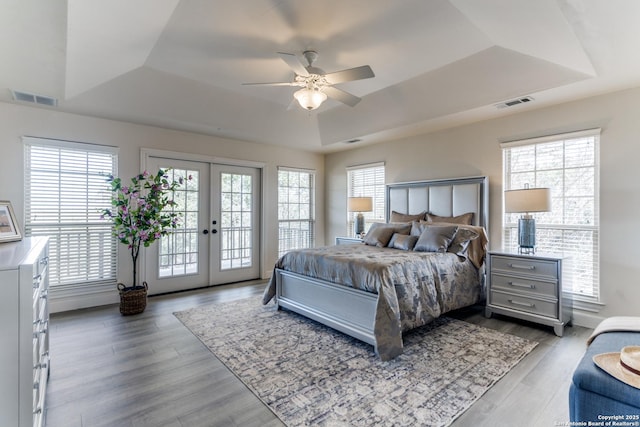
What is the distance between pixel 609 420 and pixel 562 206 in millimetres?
3058

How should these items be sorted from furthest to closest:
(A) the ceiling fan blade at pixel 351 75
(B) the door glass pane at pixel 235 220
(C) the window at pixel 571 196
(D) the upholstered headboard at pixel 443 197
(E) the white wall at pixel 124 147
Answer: (B) the door glass pane at pixel 235 220 < (D) the upholstered headboard at pixel 443 197 < (E) the white wall at pixel 124 147 < (C) the window at pixel 571 196 < (A) the ceiling fan blade at pixel 351 75

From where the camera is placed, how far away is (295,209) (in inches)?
251

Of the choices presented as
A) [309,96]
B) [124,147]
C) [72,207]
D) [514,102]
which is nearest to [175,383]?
[309,96]

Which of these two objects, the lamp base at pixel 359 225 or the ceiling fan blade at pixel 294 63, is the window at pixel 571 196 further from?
the ceiling fan blade at pixel 294 63

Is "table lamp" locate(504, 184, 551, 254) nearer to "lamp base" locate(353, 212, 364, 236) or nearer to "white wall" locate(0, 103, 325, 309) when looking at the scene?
"lamp base" locate(353, 212, 364, 236)

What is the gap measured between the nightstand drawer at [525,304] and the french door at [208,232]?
3.98 meters

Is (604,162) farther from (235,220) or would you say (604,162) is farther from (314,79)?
(235,220)

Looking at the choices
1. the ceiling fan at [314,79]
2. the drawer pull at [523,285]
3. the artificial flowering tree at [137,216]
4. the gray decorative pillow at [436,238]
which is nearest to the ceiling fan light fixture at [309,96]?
the ceiling fan at [314,79]

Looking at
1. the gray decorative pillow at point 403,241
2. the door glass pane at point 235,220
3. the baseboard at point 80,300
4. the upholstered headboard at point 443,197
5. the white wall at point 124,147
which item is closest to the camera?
the white wall at point 124,147

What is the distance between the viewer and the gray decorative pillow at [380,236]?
434cm

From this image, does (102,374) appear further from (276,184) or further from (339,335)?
(276,184)

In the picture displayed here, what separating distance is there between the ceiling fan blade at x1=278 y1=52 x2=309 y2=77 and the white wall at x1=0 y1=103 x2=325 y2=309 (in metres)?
2.90

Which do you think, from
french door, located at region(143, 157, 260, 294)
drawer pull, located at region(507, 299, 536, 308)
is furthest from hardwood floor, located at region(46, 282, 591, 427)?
french door, located at region(143, 157, 260, 294)

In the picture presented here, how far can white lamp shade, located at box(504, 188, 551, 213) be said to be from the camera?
329 centimetres
